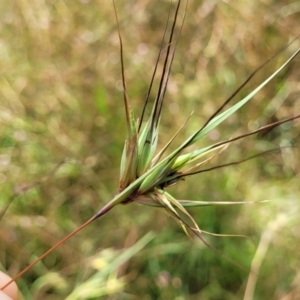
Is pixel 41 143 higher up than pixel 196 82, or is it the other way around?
pixel 196 82

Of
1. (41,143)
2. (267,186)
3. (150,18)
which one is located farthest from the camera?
(150,18)

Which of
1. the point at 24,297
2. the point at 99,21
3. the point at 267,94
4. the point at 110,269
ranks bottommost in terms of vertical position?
the point at 24,297

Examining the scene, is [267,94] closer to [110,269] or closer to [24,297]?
[110,269]

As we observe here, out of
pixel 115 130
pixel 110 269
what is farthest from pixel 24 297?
pixel 115 130

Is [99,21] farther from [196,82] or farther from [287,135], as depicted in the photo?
[287,135]

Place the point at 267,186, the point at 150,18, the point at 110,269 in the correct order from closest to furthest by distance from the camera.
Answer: the point at 110,269, the point at 267,186, the point at 150,18

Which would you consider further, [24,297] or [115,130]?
[115,130]
